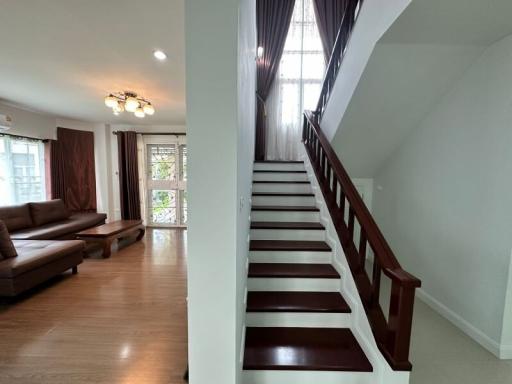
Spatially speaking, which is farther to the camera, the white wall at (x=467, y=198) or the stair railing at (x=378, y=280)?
the white wall at (x=467, y=198)

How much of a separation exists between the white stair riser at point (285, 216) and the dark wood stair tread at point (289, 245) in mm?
374

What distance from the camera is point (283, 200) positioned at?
10.6 ft

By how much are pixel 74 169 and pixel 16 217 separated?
1.93 metres

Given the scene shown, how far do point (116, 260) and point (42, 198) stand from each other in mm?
2802

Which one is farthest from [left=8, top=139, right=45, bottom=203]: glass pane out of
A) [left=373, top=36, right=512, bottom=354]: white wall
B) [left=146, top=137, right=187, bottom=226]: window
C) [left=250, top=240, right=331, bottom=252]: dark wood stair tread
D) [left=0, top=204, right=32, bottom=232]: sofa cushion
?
[left=373, top=36, right=512, bottom=354]: white wall

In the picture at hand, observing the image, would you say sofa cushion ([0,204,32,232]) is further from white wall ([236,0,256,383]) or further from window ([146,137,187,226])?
white wall ([236,0,256,383])

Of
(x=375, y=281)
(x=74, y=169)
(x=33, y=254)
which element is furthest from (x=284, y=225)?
(x=74, y=169)

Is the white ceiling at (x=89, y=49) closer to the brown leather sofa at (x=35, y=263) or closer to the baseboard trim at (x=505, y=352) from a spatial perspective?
the brown leather sofa at (x=35, y=263)

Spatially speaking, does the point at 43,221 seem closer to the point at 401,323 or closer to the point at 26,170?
the point at 26,170

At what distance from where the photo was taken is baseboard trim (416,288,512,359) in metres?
1.99

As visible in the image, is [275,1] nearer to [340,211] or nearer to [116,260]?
[340,211]

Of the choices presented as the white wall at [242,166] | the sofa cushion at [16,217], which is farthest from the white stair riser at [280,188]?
the sofa cushion at [16,217]

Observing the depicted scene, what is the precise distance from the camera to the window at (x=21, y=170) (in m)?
4.43

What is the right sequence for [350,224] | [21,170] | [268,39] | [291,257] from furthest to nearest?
[21,170] → [268,39] → [291,257] → [350,224]
